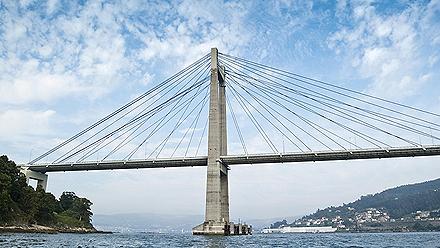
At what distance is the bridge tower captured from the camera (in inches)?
2162

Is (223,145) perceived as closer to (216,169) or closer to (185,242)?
(216,169)

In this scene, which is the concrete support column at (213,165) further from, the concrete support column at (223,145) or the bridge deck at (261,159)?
the concrete support column at (223,145)

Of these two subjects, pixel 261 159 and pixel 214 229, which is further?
pixel 261 159

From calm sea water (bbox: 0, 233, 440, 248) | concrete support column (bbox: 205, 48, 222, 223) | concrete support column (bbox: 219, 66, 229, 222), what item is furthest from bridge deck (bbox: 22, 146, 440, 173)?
calm sea water (bbox: 0, 233, 440, 248)

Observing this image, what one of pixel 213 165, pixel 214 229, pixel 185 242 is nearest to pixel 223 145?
pixel 213 165

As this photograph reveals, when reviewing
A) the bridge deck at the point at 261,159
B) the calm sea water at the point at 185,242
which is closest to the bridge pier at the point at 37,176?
the bridge deck at the point at 261,159

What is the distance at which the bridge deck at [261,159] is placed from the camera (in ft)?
185

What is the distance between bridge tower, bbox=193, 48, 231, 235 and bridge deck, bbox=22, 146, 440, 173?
6.70 feet

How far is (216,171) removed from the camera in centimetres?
5678

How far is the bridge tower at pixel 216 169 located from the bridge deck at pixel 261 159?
2042 mm

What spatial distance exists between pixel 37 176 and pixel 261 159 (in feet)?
126

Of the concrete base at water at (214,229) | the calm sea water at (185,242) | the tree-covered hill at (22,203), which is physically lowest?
the calm sea water at (185,242)

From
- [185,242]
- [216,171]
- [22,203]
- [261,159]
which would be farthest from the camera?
[22,203]

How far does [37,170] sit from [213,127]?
33.9m
